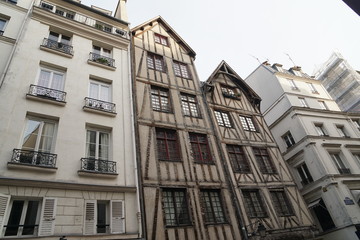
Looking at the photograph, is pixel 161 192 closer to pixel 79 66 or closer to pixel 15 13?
pixel 79 66

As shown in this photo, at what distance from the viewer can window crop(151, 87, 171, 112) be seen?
467 inches

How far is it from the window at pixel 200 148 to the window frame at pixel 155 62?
174 inches

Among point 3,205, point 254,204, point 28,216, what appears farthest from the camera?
point 254,204

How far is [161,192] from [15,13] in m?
10.3

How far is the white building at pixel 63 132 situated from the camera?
6.74 metres

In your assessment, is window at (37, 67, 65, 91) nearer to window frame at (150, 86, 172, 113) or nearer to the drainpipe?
the drainpipe

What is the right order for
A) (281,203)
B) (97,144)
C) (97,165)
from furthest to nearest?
(281,203)
(97,144)
(97,165)

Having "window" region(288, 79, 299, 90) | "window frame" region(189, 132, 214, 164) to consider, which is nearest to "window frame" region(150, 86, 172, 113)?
"window frame" region(189, 132, 214, 164)

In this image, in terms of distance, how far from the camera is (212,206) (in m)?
9.97

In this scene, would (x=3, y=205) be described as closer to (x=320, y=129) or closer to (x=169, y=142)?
(x=169, y=142)

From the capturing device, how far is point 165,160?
1005 centimetres

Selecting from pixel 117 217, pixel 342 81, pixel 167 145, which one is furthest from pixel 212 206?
pixel 342 81

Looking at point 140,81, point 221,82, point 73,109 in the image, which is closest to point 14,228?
point 73,109

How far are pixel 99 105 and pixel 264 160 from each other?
30.8 ft
